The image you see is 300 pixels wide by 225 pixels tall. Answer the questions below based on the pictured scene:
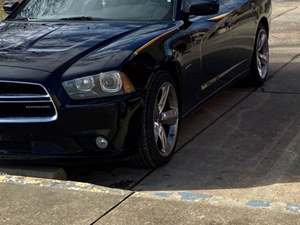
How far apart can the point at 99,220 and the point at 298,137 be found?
249 centimetres

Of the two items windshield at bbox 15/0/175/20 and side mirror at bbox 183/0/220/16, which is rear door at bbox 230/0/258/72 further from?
windshield at bbox 15/0/175/20

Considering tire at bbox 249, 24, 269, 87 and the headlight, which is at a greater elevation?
the headlight

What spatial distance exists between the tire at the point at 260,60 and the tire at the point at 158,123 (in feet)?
8.77

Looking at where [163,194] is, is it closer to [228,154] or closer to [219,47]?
[228,154]

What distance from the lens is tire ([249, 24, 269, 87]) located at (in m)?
7.81

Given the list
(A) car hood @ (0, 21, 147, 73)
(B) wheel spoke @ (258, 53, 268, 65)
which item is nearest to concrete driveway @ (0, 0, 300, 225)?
(A) car hood @ (0, 21, 147, 73)

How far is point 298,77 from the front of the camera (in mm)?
8328

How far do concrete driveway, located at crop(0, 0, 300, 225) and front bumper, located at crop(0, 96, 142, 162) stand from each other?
0.78 ft

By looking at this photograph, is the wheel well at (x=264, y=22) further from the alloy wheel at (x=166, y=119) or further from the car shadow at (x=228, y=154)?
the alloy wheel at (x=166, y=119)

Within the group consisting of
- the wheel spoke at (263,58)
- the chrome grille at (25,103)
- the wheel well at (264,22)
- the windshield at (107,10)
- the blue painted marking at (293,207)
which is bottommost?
the wheel spoke at (263,58)

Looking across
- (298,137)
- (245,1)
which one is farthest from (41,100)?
(245,1)

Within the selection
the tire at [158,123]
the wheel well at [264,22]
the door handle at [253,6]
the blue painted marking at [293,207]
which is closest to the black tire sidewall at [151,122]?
the tire at [158,123]

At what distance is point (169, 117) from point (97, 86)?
950 mm

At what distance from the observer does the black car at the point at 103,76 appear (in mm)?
4543
